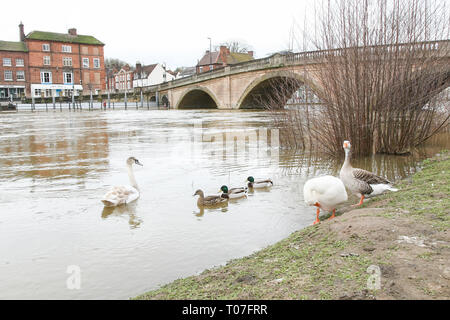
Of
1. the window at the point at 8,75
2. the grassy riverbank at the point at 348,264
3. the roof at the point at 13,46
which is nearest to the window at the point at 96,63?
the roof at the point at 13,46

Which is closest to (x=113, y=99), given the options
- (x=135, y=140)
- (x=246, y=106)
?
(x=246, y=106)

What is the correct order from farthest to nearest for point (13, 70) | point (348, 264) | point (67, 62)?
1. point (67, 62)
2. point (13, 70)
3. point (348, 264)

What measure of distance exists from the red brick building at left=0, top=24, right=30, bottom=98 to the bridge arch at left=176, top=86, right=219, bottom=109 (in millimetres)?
30118

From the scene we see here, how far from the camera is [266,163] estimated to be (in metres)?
10.9

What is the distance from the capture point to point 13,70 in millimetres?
69688

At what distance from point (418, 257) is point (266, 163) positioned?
7.54m

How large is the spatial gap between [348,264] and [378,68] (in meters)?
7.53

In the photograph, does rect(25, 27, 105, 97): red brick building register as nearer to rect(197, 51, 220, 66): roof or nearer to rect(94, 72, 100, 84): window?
rect(94, 72, 100, 84): window

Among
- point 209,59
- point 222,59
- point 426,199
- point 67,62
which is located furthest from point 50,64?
point 426,199

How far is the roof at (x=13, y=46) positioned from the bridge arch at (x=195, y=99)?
103 feet

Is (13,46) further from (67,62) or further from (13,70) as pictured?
(67,62)

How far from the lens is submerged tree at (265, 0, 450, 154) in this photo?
31.9 feet

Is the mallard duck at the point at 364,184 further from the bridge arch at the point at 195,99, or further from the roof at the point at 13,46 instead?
the roof at the point at 13,46

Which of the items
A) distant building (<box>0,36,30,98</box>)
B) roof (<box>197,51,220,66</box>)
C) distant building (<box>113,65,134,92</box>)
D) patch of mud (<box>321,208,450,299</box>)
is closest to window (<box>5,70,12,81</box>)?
distant building (<box>0,36,30,98</box>)
